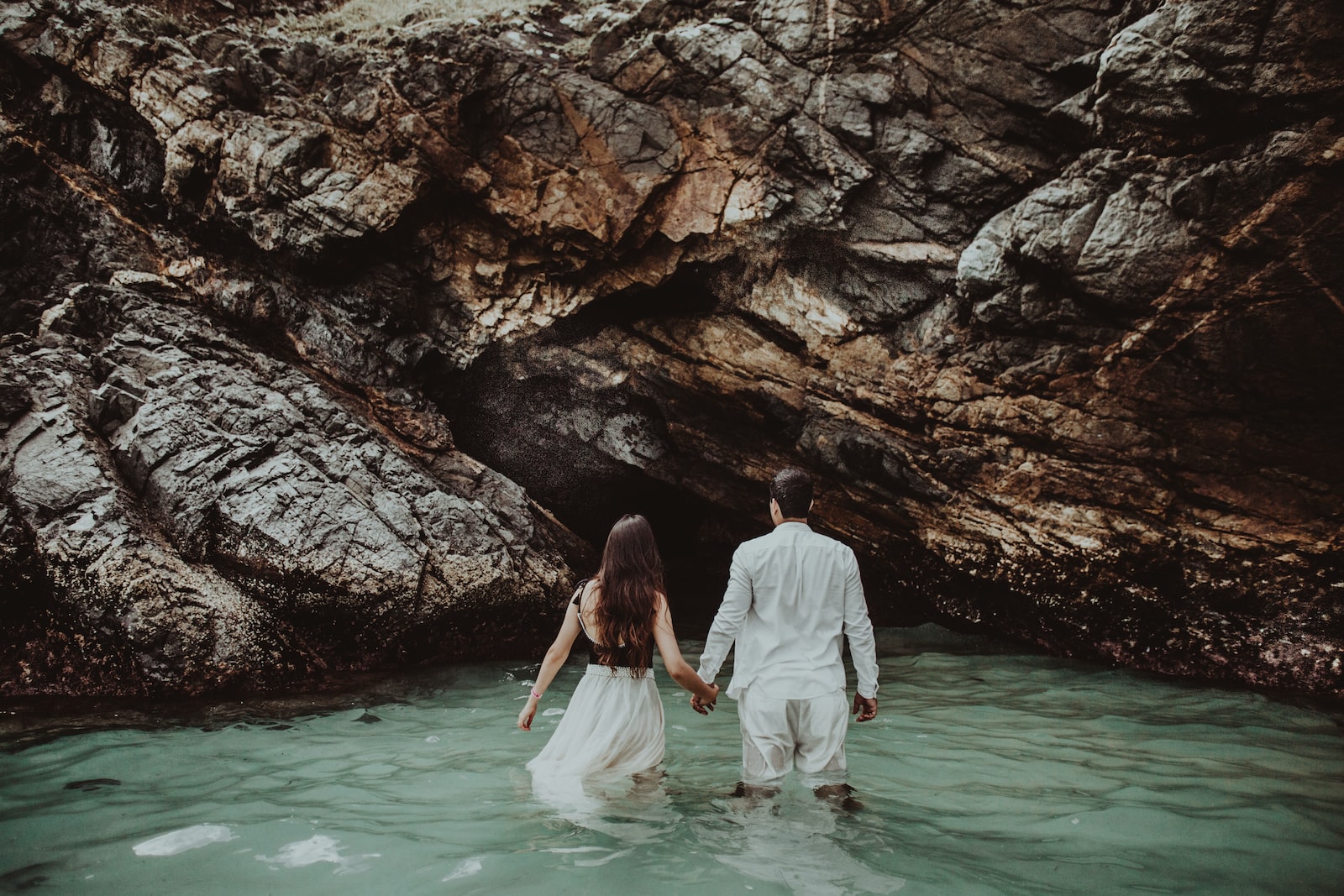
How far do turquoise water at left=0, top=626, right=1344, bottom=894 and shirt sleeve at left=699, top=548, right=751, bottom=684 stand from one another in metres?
0.80

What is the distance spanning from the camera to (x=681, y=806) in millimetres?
4590

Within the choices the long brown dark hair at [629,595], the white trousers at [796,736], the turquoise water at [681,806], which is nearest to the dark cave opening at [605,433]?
the turquoise water at [681,806]

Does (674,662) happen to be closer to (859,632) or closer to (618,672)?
(618,672)

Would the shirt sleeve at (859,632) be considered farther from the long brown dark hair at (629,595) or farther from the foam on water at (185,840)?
the foam on water at (185,840)

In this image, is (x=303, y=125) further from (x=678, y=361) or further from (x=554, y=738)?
(x=554, y=738)

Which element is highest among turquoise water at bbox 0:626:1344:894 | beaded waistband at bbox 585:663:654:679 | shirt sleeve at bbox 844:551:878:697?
shirt sleeve at bbox 844:551:878:697

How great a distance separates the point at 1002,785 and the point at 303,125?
10936 millimetres

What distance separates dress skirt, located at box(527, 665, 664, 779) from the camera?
4645mm

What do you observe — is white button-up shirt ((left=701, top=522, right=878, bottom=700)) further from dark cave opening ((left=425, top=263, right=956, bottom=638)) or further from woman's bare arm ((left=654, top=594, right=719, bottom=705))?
dark cave opening ((left=425, top=263, right=956, bottom=638))

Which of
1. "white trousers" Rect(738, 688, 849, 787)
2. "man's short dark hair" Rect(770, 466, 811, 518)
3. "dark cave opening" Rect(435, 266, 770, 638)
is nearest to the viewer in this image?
"white trousers" Rect(738, 688, 849, 787)

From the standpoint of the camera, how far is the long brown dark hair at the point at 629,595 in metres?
4.59

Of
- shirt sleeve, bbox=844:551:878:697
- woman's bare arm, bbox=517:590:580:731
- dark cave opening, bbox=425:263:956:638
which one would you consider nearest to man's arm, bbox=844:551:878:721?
shirt sleeve, bbox=844:551:878:697

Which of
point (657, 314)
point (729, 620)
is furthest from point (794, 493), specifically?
point (657, 314)

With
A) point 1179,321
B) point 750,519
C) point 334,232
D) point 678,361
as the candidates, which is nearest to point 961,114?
point 1179,321
